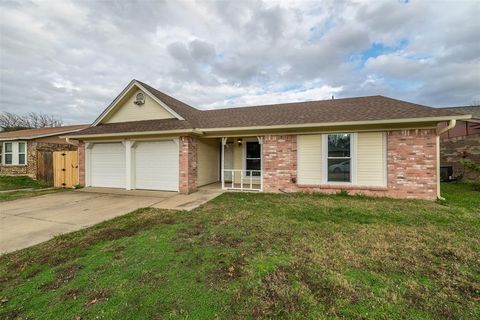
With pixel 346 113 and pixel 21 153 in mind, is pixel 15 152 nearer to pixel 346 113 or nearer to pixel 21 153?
pixel 21 153

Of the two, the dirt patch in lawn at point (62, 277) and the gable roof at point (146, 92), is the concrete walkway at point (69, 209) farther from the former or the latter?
the gable roof at point (146, 92)

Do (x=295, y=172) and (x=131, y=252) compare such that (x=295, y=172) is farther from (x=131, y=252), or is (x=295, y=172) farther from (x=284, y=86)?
(x=284, y=86)

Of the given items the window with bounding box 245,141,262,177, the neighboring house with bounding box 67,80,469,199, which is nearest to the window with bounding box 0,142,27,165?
the neighboring house with bounding box 67,80,469,199

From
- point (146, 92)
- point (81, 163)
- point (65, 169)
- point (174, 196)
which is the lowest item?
point (174, 196)

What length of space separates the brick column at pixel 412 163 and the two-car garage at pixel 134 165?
29.1 ft

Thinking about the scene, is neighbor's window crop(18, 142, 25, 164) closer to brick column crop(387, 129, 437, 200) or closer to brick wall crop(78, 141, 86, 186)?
brick wall crop(78, 141, 86, 186)

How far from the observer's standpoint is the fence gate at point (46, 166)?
12.1 metres

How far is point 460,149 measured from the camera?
12547 millimetres

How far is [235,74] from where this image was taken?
20828 millimetres

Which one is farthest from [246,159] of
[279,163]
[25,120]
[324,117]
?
[25,120]

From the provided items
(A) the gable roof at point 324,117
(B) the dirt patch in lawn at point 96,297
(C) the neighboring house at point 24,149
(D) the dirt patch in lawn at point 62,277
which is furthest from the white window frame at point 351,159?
(C) the neighboring house at point 24,149

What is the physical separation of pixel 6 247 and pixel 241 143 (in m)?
8.78

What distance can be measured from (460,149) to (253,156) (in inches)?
526

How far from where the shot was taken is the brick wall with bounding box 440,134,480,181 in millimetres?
11977
